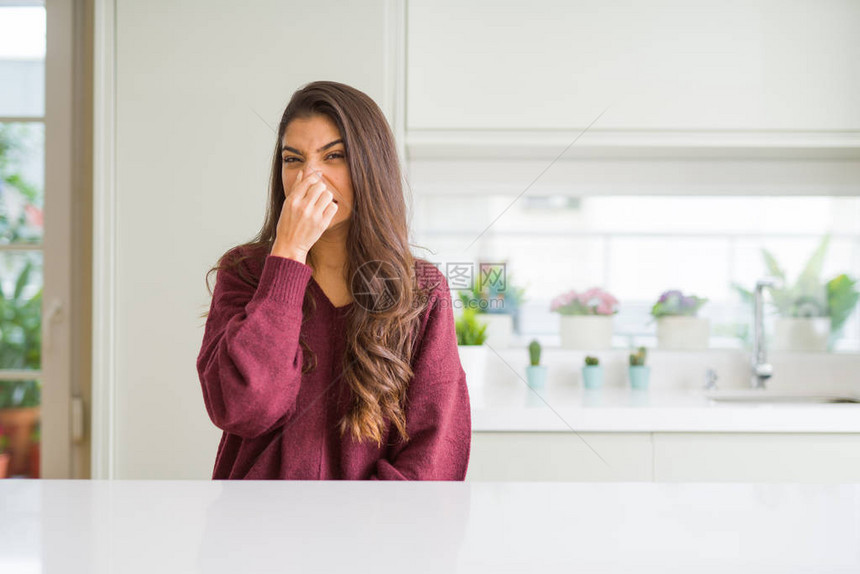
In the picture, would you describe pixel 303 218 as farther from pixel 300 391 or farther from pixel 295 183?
pixel 300 391

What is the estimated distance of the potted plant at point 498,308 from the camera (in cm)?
216

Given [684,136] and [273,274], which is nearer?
[273,274]

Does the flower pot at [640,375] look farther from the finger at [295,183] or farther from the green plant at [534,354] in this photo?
the finger at [295,183]

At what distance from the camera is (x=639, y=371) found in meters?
2.10

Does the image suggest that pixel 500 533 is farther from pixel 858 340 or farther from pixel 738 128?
pixel 858 340

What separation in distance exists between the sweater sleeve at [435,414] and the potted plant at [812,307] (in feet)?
5.23

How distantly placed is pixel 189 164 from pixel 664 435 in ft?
4.45

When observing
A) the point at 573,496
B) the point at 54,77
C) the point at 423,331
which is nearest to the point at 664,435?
the point at 423,331

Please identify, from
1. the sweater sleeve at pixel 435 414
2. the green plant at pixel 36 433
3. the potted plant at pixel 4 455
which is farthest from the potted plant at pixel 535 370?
the potted plant at pixel 4 455

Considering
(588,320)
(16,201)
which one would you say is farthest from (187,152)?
(588,320)

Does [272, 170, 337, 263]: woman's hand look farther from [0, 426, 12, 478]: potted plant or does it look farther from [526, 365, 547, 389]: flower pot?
[0, 426, 12, 478]: potted plant

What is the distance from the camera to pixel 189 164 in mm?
1750

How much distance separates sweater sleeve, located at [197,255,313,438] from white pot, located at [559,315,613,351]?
4.62 ft

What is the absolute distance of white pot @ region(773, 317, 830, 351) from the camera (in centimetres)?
224
